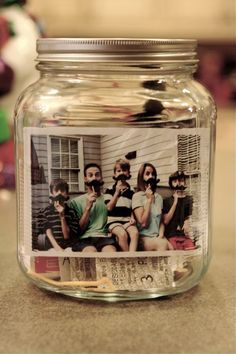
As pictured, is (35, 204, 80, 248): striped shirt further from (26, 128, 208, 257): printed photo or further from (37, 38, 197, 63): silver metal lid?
(37, 38, 197, 63): silver metal lid

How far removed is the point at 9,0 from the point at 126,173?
22.8 inches

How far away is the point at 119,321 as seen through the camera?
0.47 metres

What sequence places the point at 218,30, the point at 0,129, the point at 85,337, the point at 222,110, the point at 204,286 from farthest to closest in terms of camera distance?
the point at 218,30 → the point at 222,110 → the point at 0,129 → the point at 204,286 → the point at 85,337

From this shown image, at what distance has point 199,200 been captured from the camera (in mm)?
517

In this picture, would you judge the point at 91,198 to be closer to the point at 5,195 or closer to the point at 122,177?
the point at 122,177

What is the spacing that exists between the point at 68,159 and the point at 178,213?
0.30 feet

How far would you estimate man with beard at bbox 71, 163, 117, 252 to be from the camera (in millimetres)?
490

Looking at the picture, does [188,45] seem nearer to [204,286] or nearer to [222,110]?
[204,286]

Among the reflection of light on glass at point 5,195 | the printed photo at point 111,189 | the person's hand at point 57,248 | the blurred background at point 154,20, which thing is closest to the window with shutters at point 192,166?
the printed photo at point 111,189

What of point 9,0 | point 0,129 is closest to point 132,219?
point 0,129

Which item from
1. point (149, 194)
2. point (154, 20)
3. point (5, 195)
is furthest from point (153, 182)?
point (154, 20)

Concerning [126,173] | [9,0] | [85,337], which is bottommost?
[85,337]

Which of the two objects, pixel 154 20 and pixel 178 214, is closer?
pixel 178 214

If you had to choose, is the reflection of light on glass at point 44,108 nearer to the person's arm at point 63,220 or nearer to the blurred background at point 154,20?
the person's arm at point 63,220
